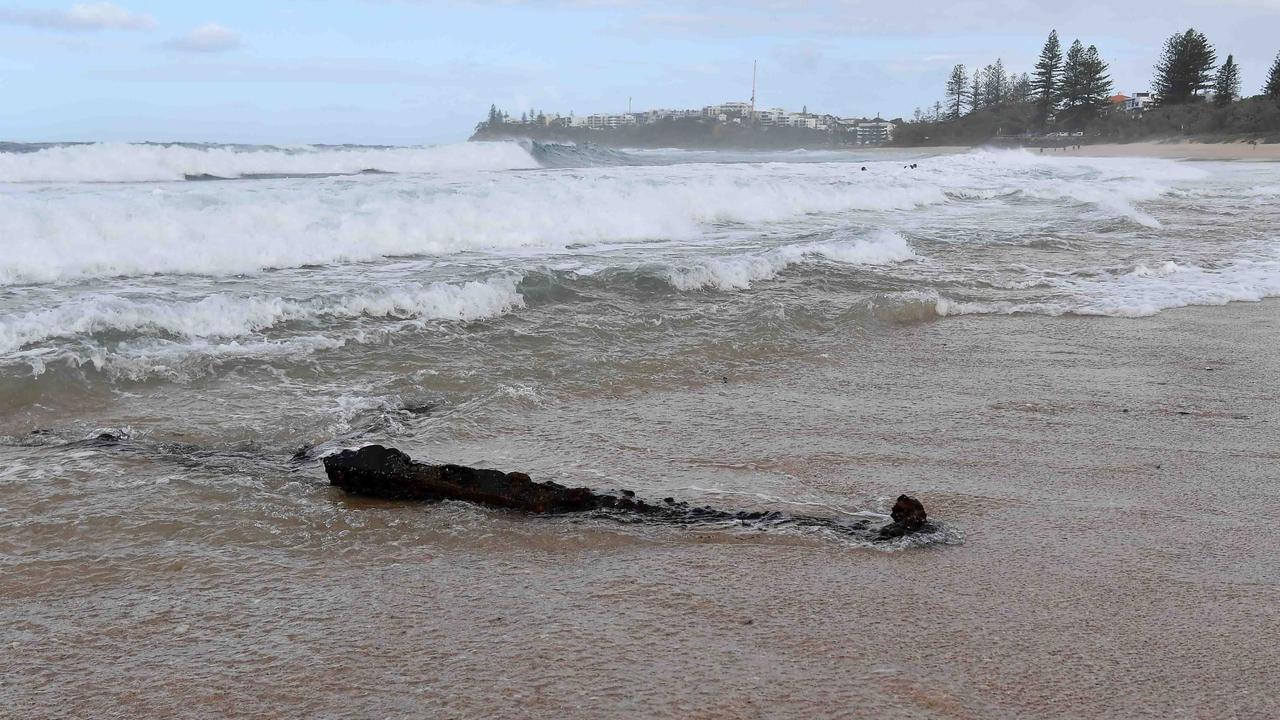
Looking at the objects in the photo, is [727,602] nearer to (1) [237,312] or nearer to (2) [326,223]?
(1) [237,312]

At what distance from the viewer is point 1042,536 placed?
3219 mm

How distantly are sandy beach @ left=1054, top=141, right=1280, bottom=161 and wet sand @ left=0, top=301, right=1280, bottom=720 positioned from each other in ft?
169

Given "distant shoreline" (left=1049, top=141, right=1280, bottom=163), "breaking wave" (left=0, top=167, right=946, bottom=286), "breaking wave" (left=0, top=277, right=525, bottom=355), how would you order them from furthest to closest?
"distant shoreline" (left=1049, top=141, right=1280, bottom=163) < "breaking wave" (left=0, top=167, right=946, bottom=286) < "breaking wave" (left=0, top=277, right=525, bottom=355)

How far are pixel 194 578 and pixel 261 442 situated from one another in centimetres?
151

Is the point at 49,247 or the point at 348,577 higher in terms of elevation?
the point at 49,247

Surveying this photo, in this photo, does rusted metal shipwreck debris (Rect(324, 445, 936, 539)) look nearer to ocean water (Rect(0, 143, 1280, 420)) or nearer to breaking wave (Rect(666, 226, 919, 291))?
ocean water (Rect(0, 143, 1280, 420))

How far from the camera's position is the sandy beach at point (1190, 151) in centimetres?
4984

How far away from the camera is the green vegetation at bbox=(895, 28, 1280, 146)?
69.0 metres

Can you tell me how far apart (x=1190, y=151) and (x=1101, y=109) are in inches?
1406

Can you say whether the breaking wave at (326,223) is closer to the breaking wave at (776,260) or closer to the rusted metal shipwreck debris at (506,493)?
→ the breaking wave at (776,260)

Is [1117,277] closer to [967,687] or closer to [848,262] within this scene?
[848,262]

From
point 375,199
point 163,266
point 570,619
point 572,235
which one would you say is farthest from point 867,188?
point 570,619

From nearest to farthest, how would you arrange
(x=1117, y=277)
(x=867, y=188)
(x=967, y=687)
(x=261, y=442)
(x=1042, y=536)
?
(x=967, y=687), (x=1042, y=536), (x=261, y=442), (x=1117, y=277), (x=867, y=188)

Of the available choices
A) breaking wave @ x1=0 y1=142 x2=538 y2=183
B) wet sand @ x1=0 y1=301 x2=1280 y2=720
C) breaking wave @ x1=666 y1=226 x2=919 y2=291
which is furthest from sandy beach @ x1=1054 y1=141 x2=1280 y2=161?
wet sand @ x1=0 y1=301 x2=1280 y2=720
